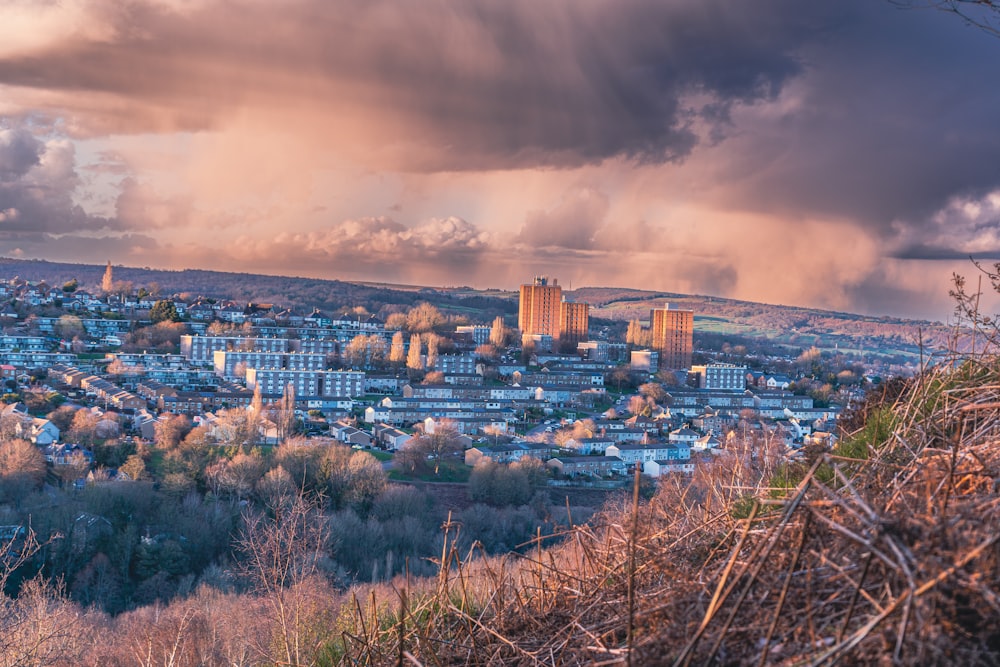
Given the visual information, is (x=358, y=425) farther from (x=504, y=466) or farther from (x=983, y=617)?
(x=983, y=617)

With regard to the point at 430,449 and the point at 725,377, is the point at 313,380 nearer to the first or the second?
the point at 430,449

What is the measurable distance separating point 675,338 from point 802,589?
3651 cm

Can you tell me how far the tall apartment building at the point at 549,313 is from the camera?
42.6m

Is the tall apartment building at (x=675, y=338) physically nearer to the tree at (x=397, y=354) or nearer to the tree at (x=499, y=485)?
the tree at (x=397, y=354)

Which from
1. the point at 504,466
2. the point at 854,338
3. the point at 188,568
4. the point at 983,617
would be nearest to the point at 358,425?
the point at 504,466

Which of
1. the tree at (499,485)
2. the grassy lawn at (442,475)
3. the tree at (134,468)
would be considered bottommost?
the grassy lawn at (442,475)

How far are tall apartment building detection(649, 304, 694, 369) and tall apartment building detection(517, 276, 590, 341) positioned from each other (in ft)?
19.0

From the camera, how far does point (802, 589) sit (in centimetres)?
97

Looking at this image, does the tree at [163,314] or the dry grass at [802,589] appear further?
the tree at [163,314]

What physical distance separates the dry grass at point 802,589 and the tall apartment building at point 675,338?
34761 mm

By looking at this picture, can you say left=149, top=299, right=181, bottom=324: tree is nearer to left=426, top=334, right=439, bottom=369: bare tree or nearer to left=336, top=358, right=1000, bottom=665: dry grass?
left=426, top=334, right=439, bottom=369: bare tree

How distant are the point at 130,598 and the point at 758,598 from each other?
34.2ft

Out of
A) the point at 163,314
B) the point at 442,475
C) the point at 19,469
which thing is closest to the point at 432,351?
the point at 163,314

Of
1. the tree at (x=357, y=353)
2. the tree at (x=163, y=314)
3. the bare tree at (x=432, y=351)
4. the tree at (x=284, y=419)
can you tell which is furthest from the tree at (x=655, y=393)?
the tree at (x=163, y=314)
